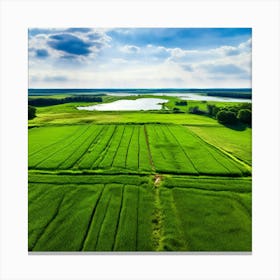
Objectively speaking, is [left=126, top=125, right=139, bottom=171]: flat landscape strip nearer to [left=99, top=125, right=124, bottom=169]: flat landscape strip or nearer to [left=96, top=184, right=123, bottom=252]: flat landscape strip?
[left=99, top=125, right=124, bottom=169]: flat landscape strip

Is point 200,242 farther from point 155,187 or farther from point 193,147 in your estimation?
point 193,147

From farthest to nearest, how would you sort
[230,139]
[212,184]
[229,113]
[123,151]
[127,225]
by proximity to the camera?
1. [229,113]
2. [230,139]
3. [123,151]
4. [212,184]
5. [127,225]

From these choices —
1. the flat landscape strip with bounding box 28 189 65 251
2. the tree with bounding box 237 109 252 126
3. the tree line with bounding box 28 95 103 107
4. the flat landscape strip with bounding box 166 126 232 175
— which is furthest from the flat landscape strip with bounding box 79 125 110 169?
the tree with bounding box 237 109 252 126

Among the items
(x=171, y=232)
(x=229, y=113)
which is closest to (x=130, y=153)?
(x=171, y=232)

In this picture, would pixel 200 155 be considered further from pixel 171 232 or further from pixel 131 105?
pixel 171 232

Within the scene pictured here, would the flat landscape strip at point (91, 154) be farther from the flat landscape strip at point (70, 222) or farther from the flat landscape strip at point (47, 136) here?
the flat landscape strip at point (70, 222)
